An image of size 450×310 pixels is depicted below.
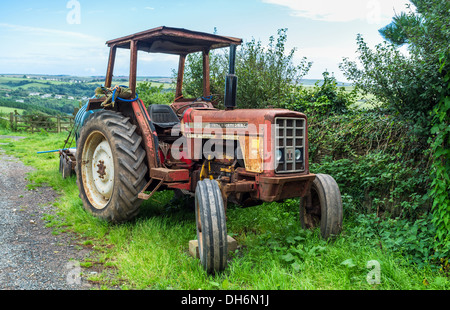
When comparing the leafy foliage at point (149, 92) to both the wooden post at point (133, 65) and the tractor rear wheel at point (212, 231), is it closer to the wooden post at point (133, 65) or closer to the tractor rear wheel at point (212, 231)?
the wooden post at point (133, 65)

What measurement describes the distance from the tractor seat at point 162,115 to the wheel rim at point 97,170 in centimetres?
79

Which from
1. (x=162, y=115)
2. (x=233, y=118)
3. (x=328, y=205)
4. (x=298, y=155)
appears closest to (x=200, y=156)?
(x=233, y=118)

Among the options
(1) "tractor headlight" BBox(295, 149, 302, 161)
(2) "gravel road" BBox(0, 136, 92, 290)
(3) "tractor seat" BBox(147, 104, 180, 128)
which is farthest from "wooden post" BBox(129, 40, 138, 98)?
(1) "tractor headlight" BBox(295, 149, 302, 161)

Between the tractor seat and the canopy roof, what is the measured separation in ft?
2.98

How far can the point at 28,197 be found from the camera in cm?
693

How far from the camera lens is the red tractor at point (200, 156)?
387 cm

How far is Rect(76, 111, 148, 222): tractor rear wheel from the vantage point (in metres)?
4.82

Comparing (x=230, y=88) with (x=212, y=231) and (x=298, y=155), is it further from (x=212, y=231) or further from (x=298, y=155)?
(x=212, y=231)

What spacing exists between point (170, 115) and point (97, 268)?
257 cm

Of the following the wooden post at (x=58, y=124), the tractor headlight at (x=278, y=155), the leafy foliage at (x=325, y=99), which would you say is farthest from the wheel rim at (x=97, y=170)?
the wooden post at (x=58, y=124)

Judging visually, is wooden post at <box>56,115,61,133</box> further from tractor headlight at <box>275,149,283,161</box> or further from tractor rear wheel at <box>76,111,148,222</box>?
tractor headlight at <box>275,149,283,161</box>

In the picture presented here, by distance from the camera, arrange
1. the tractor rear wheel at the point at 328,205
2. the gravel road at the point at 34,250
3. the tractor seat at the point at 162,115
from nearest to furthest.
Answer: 1. the gravel road at the point at 34,250
2. the tractor rear wheel at the point at 328,205
3. the tractor seat at the point at 162,115
